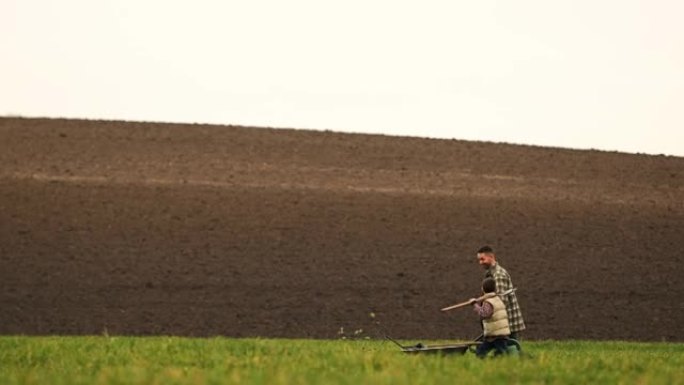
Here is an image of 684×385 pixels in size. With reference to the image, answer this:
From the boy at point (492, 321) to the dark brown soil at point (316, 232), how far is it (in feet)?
35.5

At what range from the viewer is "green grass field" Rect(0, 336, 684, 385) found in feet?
38.1

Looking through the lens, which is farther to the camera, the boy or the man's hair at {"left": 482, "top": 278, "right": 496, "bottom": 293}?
the man's hair at {"left": 482, "top": 278, "right": 496, "bottom": 293}

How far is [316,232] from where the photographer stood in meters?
34.4

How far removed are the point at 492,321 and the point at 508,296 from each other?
127 centimetres

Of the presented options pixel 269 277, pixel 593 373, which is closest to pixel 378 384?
pixel 593 373

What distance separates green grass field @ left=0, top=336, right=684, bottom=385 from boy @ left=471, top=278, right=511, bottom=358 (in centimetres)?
28

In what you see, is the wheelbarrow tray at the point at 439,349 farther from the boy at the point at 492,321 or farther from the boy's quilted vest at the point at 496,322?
the boy's quilted vest at the point at 496,322

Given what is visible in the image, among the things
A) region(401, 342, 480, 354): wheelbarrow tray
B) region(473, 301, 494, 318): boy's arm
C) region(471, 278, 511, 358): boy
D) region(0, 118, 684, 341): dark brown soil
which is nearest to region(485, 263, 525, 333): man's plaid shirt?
region(471, 278, 511, 358): boy

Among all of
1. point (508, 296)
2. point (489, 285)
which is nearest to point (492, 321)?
point (489, 285)

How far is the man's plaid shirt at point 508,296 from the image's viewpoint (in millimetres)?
16938

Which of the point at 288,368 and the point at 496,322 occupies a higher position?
the point at 496,322

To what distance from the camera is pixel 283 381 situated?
10.8 metres

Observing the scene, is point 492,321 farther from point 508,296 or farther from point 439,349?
point 508,296

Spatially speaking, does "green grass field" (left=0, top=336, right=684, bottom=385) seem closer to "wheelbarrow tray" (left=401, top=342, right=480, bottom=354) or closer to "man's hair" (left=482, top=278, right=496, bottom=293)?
"wheelbarrow tray" (left=401, top=342, right=480, bottom=354)
